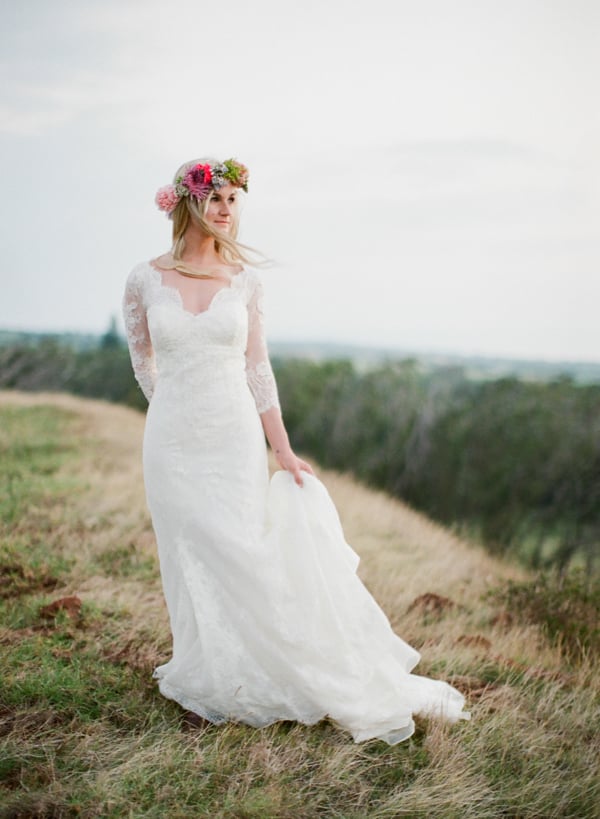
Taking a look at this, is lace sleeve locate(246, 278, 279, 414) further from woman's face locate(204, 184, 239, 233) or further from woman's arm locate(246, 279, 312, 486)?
woman's face locate(204, 184, 239, 233)

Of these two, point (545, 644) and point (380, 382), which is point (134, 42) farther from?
point (380, 382)

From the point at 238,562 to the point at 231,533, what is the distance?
146 mm

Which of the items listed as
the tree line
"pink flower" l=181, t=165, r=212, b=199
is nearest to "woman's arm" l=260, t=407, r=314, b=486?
"pink flower" l=181, t=165, r=212, b=199

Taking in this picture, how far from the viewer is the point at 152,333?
3.38 metres

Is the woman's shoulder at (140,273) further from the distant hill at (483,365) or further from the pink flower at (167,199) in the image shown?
the distant hill at (483,365)

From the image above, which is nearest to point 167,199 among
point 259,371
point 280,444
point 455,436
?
point 259,371

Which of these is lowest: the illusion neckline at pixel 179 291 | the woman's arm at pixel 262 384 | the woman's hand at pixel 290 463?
the woman's hand at pixel 290 463

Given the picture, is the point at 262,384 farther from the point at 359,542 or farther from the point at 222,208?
the point at 359,542

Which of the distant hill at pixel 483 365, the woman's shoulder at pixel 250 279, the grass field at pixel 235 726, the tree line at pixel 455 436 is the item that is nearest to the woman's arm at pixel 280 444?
the woman's shoulder at pixel 250 279

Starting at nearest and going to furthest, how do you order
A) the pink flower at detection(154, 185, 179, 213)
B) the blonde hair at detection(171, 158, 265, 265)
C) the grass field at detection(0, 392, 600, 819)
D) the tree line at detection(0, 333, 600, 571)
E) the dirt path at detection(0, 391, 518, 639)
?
the grass field at detection(0, 392, 600, 819) → the blonde hair at detection(171, 158, 265, 265) → the pink flower at detection(154, 185, 179, 213) → the dirt path at detection(0, 391, 518, 639) → the tree line at detection(0, 333, 600, 571)

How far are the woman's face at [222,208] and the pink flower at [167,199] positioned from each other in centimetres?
20

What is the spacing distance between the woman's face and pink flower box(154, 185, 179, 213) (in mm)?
198

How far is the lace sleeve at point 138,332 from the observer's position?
3.51m

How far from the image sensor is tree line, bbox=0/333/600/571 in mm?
19547
